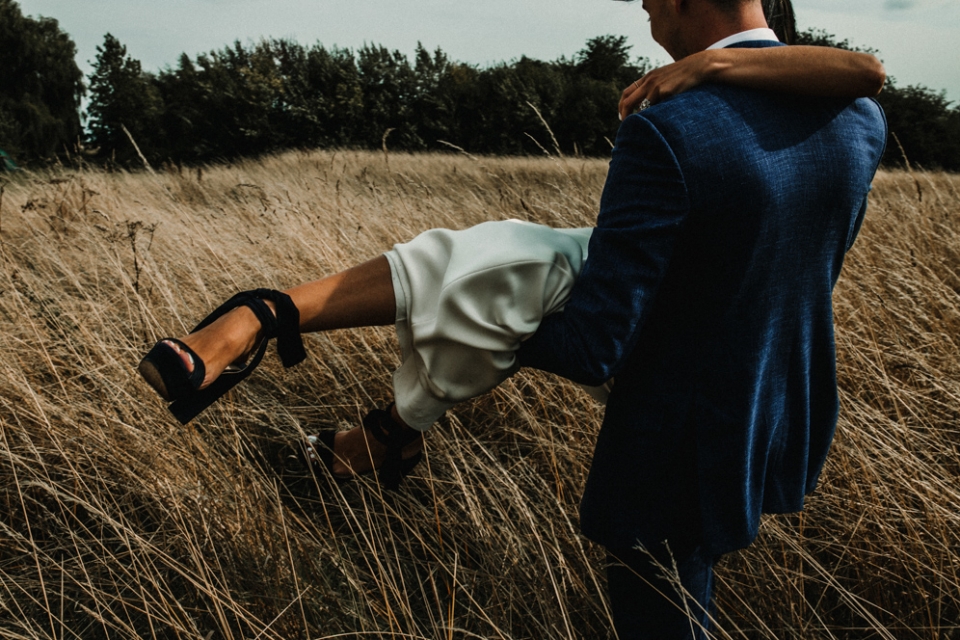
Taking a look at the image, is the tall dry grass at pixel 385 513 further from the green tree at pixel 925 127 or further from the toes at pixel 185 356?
the green tree at pixel 925 127

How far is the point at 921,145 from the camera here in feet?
69.1

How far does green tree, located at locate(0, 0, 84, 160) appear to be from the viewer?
2011 cm

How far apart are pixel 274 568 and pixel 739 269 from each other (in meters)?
1.31

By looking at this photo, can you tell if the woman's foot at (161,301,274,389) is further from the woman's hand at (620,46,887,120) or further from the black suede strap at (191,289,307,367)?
the woman's hand at (620,46,887,120)

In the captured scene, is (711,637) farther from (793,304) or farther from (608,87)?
(608,87)

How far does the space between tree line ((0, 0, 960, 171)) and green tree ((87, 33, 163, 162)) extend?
0.06 meters

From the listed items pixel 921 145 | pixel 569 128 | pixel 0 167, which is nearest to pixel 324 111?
pixel 569 128

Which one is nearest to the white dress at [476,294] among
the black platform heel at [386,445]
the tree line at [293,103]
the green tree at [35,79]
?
the black platform heel at [386,445]

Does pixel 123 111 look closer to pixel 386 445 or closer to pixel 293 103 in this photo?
pixel 293 103

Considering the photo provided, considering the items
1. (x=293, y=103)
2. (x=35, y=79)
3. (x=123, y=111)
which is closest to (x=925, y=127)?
(x=293, y=103)

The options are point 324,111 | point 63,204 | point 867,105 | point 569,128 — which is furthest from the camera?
point 324,111

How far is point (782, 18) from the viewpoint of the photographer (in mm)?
1193

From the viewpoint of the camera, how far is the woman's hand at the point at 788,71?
77 cm

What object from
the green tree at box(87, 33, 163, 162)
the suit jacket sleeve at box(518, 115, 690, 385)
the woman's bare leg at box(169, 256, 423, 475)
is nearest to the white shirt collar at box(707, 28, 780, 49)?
the suit jacket sleeve at box(518, 115, 690, 385)
